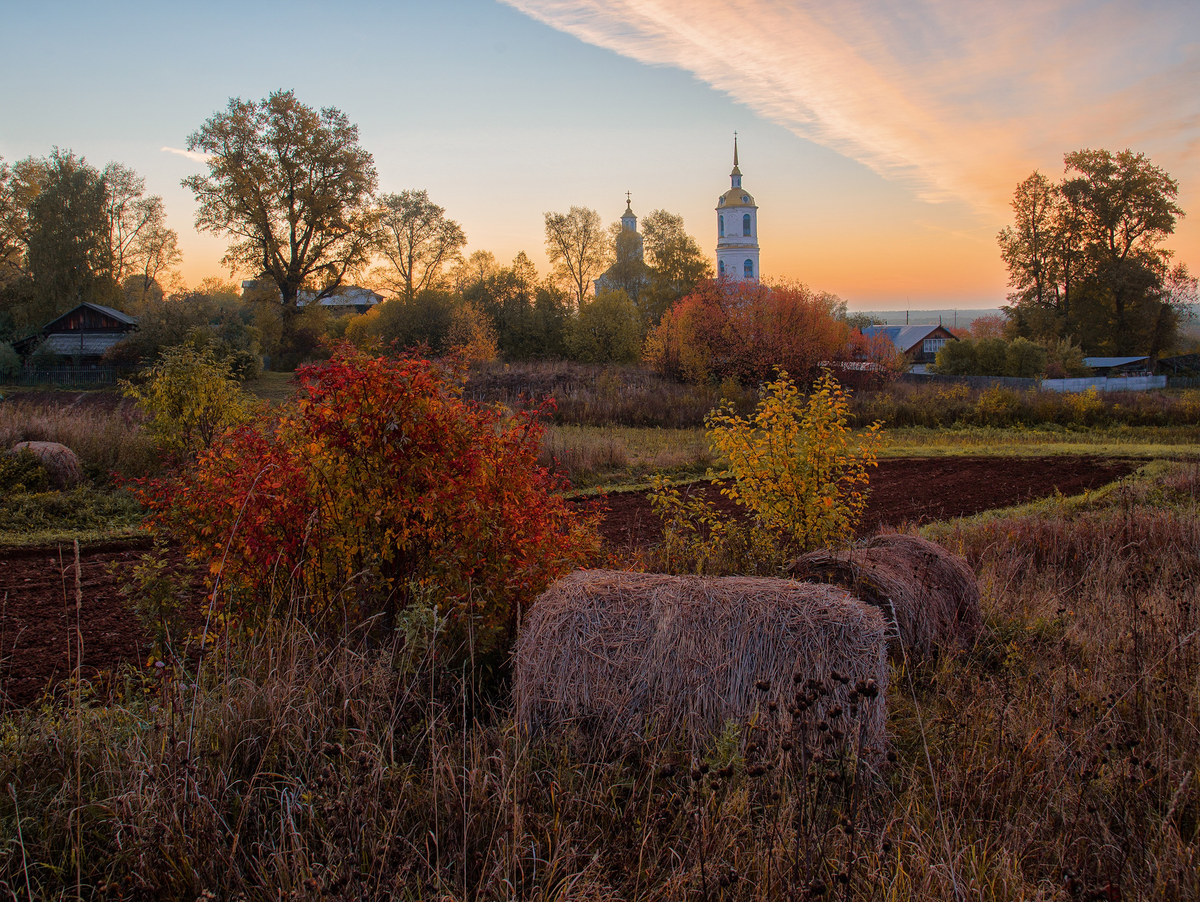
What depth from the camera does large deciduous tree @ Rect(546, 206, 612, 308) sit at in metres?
68.6

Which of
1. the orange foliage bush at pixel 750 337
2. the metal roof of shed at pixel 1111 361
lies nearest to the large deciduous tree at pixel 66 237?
the orange foliage bush at pixel 750 337

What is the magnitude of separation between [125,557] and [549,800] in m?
7.97

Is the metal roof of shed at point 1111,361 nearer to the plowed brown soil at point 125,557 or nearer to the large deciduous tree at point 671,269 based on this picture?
the large deciduous tree at point 671,269

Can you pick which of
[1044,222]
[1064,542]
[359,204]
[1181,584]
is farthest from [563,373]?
[1044,222]

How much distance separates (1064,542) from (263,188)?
41.5 meters

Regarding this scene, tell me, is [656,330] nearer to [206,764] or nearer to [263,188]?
[263,188]

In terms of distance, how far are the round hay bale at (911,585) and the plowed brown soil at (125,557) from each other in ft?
5.46

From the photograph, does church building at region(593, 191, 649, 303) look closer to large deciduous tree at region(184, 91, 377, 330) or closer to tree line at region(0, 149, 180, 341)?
large deciduous tree at region(184, 91, 377, 330)

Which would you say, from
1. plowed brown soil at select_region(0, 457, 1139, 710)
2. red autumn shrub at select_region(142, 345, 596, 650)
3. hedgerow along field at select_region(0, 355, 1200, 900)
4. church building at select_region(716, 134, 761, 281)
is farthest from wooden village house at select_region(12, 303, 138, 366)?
church building at select_region(716, 134, 761, 281)

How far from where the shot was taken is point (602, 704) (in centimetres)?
352

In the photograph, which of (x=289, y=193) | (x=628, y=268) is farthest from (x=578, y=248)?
(x=289, y=193)

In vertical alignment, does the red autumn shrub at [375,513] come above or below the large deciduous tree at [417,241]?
below

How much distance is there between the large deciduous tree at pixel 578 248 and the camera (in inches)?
2699

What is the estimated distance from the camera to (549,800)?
312cm
